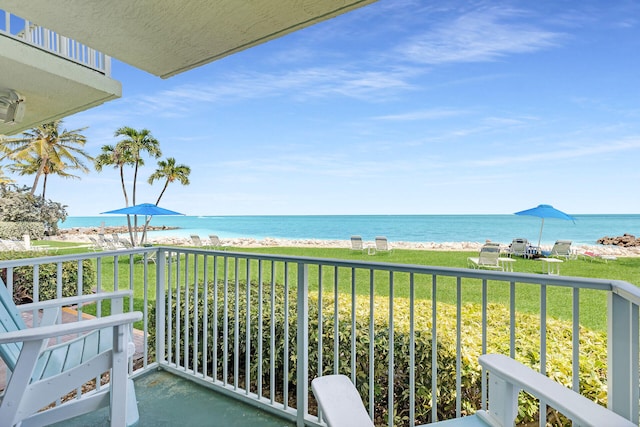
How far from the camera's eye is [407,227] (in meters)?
38.9

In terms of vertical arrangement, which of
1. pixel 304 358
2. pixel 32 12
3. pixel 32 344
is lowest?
pixel 304 358

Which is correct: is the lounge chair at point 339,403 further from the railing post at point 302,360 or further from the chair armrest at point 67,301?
the chair armrest at point 67,301

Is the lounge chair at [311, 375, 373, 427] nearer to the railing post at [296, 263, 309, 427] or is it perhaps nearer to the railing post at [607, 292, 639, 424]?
the railing post at [607, 292, 639, 424]

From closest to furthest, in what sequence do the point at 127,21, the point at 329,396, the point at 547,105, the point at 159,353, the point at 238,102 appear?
the point at 329,396, the point at 127,21, the point at 159,353, the point at 547,105, the point at 238,102

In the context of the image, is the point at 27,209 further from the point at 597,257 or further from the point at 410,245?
the point at 597,257

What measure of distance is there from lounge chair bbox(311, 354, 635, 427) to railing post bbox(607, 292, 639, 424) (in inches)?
22.8

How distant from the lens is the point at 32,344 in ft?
4.65

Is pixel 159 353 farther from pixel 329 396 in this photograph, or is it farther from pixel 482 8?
pixel 482 8

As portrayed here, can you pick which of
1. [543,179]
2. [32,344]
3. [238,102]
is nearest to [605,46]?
[543,179]

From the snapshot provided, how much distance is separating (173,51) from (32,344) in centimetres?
217

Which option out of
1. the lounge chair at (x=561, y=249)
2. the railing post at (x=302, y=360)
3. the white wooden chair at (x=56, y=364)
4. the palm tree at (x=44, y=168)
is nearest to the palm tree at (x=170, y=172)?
the palm tree at (x=44, y=168)

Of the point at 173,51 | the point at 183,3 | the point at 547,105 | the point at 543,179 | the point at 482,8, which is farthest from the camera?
the point at 543,179

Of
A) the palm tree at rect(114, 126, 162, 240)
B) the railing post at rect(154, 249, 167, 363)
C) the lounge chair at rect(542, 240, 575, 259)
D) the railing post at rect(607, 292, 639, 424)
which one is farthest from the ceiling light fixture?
the lounge chair at rect(542, 240, 575, 259)

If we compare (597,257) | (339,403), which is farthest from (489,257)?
(339,403)
